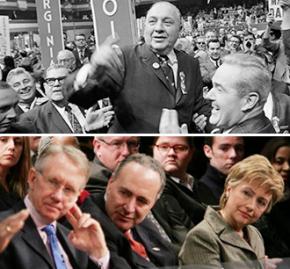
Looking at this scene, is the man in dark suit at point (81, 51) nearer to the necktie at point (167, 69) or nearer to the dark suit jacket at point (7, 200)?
the necktie at point (167, 69)

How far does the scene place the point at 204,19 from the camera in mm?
4078

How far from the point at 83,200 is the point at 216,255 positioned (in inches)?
30.4

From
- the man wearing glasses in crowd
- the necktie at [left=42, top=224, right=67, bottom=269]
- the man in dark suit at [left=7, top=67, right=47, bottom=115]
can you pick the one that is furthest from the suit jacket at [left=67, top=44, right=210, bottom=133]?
the necktie at [left=42, top=224, right=67, bottom=269]

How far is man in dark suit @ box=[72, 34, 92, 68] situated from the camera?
4.21m

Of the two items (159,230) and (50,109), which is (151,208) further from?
(50,109)

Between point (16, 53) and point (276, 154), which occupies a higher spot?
point (16, 53)

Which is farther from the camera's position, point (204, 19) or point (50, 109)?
point (50, 109)

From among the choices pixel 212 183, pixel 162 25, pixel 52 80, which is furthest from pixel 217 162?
Answer: pixel 52 80

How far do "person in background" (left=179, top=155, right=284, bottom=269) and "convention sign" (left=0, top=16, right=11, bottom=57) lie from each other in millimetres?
1397

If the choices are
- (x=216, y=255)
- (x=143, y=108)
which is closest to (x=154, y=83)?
(x=143, y=108)

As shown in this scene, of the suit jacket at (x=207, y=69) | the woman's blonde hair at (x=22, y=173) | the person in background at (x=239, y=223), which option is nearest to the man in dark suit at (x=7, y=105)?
the woman's blonde hair at (x=22, y=173)

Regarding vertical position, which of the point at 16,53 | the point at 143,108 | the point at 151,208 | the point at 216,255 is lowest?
the point at 216,255

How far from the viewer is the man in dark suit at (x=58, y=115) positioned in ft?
14.1

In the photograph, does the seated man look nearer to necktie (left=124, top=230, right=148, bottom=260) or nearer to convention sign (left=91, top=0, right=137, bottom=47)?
convention sign (left=91, top=0, right=137, bottom=47)
